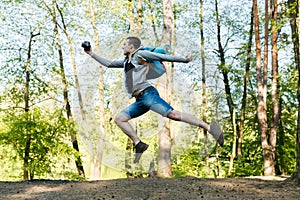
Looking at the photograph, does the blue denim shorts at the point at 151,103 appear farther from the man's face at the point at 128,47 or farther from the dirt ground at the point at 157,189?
the dirt ground at the point at 157,189

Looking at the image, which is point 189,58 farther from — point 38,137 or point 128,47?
point 38,137

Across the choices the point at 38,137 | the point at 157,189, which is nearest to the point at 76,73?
the point at 157,189

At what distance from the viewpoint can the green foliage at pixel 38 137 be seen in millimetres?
11805

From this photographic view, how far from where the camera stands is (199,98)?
3172mm

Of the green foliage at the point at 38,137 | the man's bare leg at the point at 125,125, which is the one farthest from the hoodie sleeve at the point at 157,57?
the green foliage at the point at 38,137

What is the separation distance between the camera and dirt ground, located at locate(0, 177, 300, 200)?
23.3 ft

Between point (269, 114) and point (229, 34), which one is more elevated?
point (229, 34)

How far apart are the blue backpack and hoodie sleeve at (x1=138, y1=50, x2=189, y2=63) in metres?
0.04

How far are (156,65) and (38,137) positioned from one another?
9.92 meters

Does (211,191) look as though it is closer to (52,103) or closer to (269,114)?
(269,114)

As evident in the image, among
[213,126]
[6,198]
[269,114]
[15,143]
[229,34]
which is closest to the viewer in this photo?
[213,126]

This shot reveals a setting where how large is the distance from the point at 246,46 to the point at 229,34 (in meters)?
3.31

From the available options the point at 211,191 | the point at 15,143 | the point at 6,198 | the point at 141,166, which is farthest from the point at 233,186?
the point at 15,143

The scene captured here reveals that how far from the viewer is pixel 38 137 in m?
12.0
